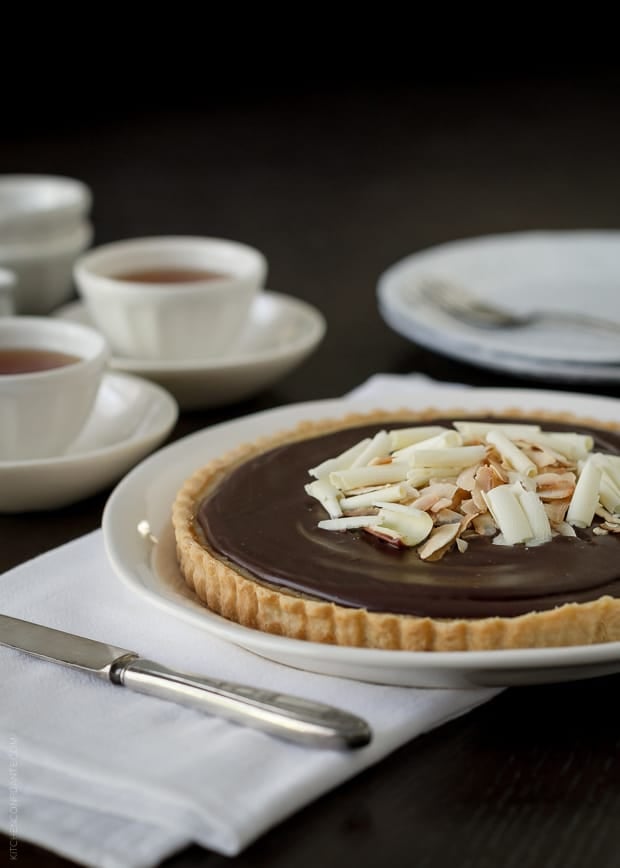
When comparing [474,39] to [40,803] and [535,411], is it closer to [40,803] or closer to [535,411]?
[535,411]

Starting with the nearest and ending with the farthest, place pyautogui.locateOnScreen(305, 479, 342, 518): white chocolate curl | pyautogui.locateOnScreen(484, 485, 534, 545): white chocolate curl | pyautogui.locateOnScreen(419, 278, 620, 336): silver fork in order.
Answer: pyautogui.locateOnScreen(484, 485, 534, 545): white chocolate curl, pyautogui.locateOnScreen(305, 479, 342, 518): white chocolate curl, pyautogui.locateOnScreen(419, 278, 620, 336): silver fork

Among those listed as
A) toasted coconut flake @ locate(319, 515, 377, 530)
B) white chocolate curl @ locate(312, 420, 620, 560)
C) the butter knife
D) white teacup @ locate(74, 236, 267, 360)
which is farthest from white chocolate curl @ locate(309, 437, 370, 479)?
white teacup @ locate(74, 236, 267, 360)

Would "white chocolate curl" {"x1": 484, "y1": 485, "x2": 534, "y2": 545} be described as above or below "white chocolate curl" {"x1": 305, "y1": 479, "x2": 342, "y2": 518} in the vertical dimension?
above

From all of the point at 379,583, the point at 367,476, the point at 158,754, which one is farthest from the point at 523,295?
the point at 158,754

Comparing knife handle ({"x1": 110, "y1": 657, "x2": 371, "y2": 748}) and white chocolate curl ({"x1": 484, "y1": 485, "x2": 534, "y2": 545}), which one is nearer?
knife handle ({"x1": 110, "y1": 657, "x2": 371, "y2": 748})

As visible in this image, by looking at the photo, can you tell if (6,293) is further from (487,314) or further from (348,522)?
(348,522)

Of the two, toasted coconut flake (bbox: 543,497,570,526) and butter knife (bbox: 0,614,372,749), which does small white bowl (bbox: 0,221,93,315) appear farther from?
toasted coconut flake (bbox: 543,497,570,526)
